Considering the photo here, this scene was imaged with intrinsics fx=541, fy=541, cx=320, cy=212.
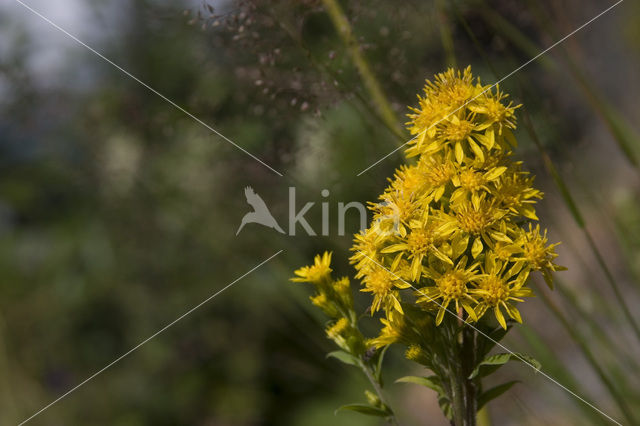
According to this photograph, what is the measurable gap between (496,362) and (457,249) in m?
0.13

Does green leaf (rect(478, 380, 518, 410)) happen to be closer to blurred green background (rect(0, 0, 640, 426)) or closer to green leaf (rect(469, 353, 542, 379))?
green leaf (rect(469, 353, 542, 379))

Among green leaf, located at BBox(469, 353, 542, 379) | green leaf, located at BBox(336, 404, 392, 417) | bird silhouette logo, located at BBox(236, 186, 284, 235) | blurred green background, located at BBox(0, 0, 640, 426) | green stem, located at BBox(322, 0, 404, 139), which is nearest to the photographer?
green leaf, located at BBox(469, 353, 542, 379)

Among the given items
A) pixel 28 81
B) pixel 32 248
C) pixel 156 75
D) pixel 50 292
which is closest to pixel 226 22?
pixel 28 81

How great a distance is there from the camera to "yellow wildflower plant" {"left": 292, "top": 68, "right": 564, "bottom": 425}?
605 millimetres

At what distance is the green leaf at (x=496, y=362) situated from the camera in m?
0.58

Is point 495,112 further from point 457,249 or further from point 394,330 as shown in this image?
point 394,330

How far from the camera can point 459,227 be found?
1.97 feet

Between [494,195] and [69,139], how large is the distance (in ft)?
8.92

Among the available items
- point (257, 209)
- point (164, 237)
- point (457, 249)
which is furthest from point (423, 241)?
point (164, 237)

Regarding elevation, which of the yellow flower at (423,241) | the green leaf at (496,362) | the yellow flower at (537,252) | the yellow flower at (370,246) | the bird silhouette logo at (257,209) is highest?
the bird silhouette logo at (257,209)

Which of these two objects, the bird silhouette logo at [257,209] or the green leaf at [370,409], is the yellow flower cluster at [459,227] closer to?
the green leaf at [370,409]

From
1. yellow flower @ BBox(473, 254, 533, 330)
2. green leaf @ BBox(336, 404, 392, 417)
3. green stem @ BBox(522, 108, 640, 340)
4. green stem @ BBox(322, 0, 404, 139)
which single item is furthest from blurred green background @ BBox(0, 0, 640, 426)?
yellow flower @ BBox(473, 254, 533, 330)

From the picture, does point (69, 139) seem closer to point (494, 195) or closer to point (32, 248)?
point (32, 248)

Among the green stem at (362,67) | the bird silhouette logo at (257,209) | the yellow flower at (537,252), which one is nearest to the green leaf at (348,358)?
the yellow flower at (537,252)
